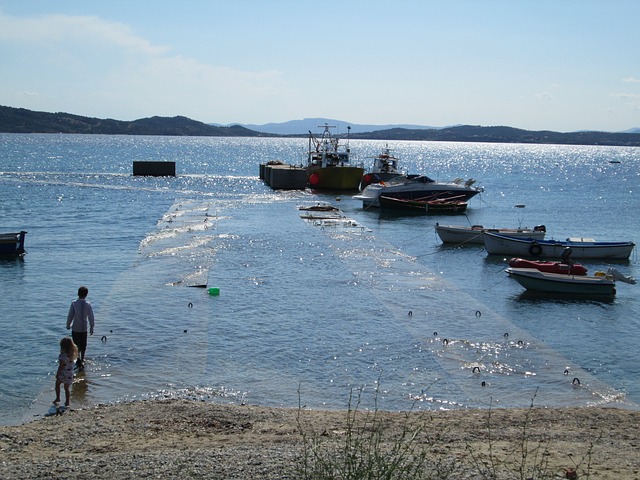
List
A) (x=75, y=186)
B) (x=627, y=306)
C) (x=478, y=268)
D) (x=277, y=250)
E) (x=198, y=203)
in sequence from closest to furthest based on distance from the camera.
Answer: (x=627, y=306), (x=478, y=268), (x=277, y=250), (x=198, y=203), (x=75, y=186)

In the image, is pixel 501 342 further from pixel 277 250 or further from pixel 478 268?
pixel 277 250

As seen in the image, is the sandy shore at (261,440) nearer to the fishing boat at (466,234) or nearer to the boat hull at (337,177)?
the fishing boat at (466,234)

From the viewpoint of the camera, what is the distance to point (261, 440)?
11711 millimetres

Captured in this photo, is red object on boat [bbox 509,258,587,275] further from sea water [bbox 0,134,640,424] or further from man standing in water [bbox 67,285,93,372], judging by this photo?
man standing in water [bbox 67,285,93,372]

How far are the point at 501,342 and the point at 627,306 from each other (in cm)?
781

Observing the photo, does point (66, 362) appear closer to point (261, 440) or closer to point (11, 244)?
point (261, 440)

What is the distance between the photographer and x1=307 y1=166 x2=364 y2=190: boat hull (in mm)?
72312

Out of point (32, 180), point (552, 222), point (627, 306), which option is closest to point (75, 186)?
point (32, 180)

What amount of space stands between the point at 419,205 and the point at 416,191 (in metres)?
2.72

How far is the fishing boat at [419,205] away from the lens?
53.7 metres

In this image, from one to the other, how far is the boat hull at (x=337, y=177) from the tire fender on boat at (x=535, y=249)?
38716 millimetres

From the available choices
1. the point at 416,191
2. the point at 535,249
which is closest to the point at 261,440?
the point at 535,249

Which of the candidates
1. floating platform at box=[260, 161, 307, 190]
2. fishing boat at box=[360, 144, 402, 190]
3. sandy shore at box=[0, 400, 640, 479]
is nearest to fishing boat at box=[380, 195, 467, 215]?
fishing boat at box=[360, 144, 402, 190]

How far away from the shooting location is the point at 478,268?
107ft
